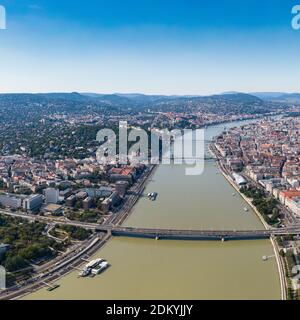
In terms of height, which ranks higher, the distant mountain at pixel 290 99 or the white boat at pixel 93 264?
the distant mountain at pixel 290 99

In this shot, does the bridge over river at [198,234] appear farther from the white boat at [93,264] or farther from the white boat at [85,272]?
the white boat at [85,272]

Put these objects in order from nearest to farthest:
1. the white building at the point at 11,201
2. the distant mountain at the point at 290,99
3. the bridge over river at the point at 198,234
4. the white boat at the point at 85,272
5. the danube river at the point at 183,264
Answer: the danube river at the point at 183,264 < the white boat at the point at 85,272 < the bridge over river at the point at 198,234 < the white building at the point at 11,201 < the distant mountain at the point at 290,99

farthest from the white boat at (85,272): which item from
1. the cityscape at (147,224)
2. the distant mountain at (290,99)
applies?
the distant mountain at (290,99)

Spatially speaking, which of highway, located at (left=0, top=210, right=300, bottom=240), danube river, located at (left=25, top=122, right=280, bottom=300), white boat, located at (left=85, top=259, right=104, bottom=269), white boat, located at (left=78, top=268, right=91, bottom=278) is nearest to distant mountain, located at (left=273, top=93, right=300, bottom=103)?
danube river, located at (left=25, top=122, right=280, bottom=300)

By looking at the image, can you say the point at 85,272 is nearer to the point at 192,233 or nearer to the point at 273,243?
the point at 192,233

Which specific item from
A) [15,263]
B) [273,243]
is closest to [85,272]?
[15,263]

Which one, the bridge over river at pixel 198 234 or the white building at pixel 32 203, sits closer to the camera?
the bridge over river at pixel 198 234

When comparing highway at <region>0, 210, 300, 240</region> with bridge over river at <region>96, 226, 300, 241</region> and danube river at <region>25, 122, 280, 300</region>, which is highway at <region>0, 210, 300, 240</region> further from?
danube river at <region>25, 122, 280, 300</region>
